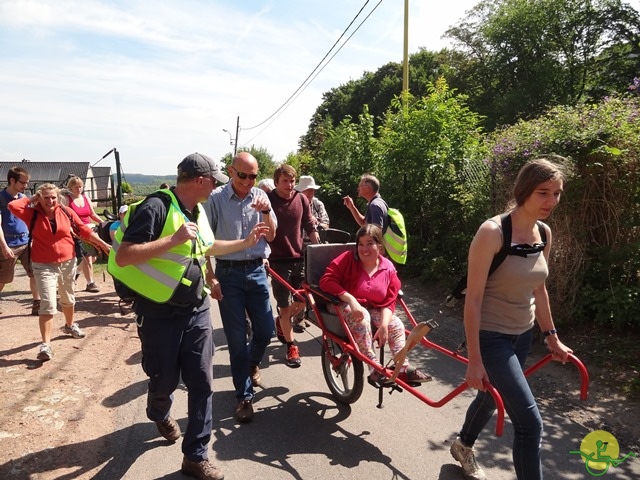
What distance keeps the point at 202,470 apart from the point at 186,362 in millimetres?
689

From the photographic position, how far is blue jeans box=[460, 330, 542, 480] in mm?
2316

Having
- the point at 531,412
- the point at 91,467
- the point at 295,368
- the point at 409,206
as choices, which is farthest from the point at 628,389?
the point at 409,206

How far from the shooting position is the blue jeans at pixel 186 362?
9.41 feet

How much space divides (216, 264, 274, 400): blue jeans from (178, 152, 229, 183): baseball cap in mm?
1104

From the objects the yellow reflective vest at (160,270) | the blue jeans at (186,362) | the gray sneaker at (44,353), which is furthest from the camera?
the gray sneaker at (44,353)

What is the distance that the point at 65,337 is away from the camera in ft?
18.5

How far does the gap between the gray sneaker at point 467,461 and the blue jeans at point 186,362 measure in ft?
5.43

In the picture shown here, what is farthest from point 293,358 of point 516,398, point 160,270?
point 516,398

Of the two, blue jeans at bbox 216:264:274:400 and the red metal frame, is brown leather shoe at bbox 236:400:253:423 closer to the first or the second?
blue jeans at bbox 216:264:274:400

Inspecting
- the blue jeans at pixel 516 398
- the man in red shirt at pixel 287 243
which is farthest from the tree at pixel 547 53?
the blue jeans at pixel 516 398

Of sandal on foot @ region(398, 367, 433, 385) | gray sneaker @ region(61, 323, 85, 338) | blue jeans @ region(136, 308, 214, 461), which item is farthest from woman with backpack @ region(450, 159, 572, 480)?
gray sneaker @ region(61, 323, 85, 338)

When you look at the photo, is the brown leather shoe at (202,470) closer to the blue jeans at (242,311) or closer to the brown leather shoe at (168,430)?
the brown leather shoe at (168,430)

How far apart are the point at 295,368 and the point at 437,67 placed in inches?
1486

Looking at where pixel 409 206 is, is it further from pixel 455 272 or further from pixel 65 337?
pixel 65 337
